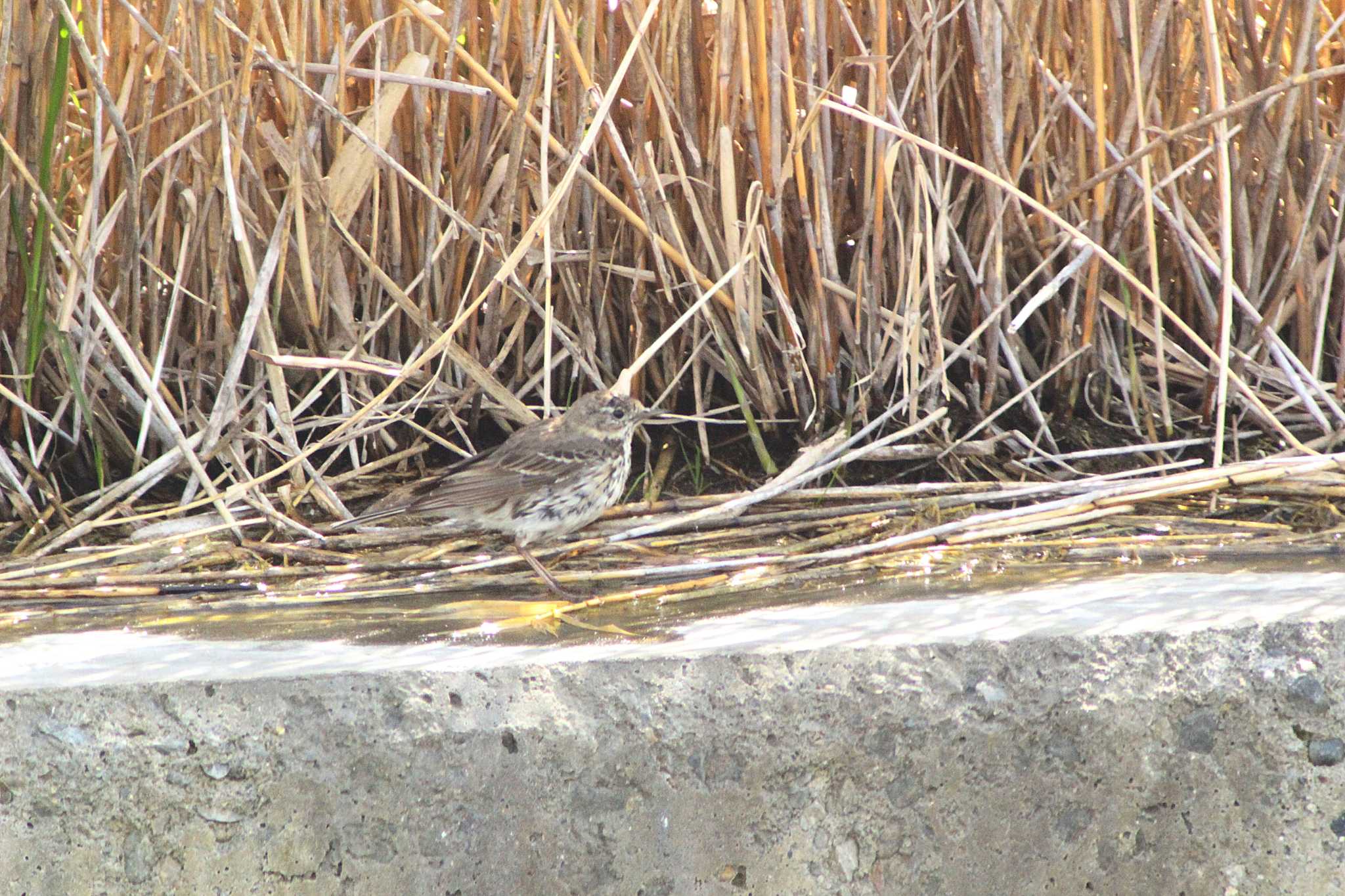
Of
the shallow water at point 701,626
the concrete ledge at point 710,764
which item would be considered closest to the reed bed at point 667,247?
the shallow water at point 701,626

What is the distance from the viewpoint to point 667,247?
11.3 feet

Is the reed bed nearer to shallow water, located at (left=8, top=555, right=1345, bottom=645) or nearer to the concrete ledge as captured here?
shallow water, located at (left=8, top=555, right=1345, bottom=645)

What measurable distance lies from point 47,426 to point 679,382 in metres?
1.65

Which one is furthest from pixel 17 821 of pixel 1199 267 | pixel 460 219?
pixel 1199 267

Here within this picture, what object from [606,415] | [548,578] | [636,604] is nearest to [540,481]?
[606,415]

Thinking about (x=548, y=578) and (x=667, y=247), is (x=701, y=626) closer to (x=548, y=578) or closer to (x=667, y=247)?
(x=548, y=578)

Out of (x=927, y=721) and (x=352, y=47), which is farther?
(x=352, y=47)

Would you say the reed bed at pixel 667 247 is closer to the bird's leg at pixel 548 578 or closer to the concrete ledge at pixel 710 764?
the bird's leg at pixel 548 578

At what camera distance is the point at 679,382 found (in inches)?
156

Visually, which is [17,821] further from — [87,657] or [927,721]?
[927,721]

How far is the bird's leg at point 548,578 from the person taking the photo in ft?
9.85

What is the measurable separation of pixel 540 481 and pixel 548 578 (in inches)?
15.7

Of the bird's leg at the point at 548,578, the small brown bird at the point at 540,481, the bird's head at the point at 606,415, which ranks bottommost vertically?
the bird's leg at the point at 548,578

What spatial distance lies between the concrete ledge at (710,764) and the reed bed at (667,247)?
2.89 ft
